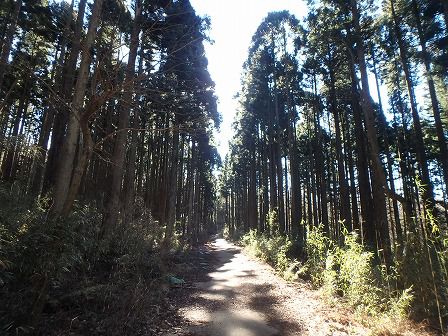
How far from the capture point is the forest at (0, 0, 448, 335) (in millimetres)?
4461

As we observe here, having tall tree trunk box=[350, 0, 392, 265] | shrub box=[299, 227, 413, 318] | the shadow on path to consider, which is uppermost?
tall tree trunk box=[350, 0, 392, 265]

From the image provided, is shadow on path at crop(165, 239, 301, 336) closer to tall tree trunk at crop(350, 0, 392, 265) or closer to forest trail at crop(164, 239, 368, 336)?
forest trail at crop(164, 239, 368, 336)

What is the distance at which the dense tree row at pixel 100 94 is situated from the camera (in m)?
4.55

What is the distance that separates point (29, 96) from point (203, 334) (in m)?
18.9

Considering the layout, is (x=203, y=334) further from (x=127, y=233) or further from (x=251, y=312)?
(x=127, y=233)

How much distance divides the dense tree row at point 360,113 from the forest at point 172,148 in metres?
0.11

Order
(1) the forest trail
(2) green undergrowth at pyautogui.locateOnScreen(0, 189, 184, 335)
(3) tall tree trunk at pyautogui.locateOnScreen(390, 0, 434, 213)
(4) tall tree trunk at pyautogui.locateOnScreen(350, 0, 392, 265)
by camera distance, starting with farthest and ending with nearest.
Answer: (3) tall tree trunk at pyautogui.locateOnScreen(390, 0, 434, 213) → (4) tall tree trunk at pyautogui.locateOnScreen(350, 0, 392, 265) → (1) the forest trail → (2) green undergrowth at pyautogui.locateOnScreen(0, 189, 184, 335)

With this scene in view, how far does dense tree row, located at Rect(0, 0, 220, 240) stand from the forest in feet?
0.27

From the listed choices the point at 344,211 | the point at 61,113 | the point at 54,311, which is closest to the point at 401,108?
the point at 344,211

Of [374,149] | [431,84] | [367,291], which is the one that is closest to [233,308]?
[367,291]

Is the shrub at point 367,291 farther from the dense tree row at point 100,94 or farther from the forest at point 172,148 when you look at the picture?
the dense tree row at point 100,94

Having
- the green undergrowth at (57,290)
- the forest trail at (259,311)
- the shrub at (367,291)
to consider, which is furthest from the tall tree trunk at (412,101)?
the green undergrowth at (57,290)

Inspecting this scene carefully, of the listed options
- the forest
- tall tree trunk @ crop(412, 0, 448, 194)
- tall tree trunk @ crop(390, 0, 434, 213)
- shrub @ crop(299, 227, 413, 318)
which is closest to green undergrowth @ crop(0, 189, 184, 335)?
the forest

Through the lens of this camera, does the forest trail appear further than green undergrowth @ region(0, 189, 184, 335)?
Yes
